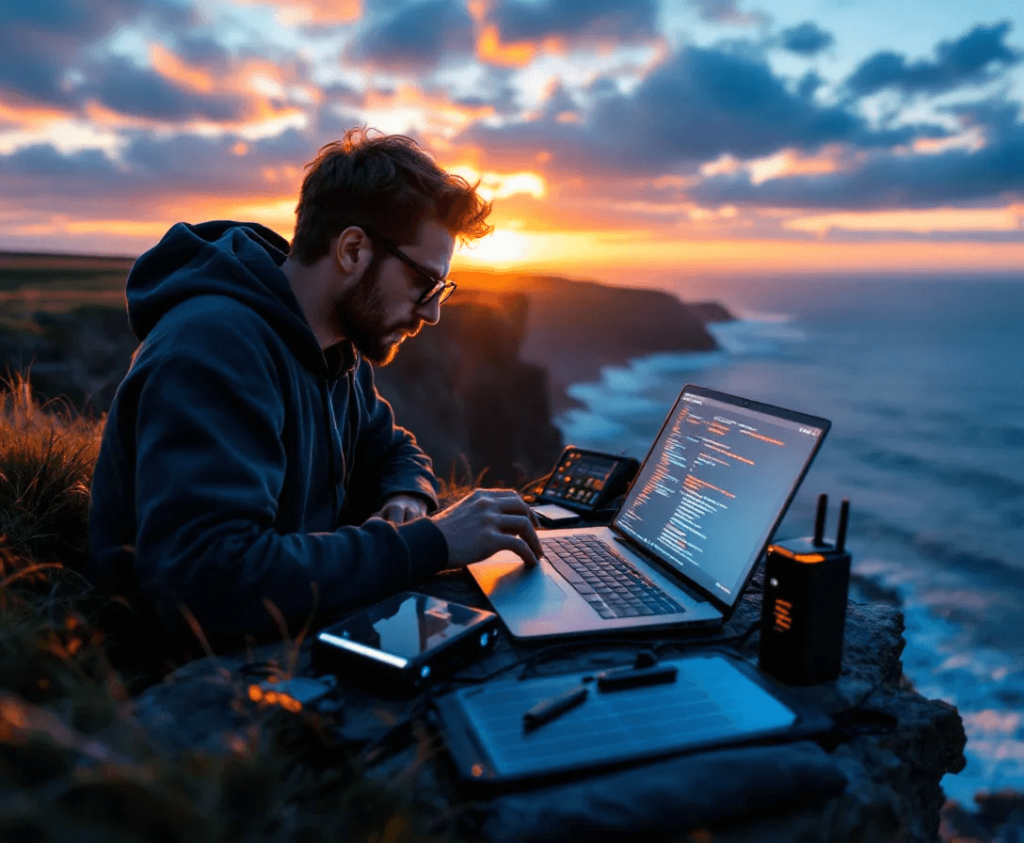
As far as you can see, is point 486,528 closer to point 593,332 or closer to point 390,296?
point 390,296

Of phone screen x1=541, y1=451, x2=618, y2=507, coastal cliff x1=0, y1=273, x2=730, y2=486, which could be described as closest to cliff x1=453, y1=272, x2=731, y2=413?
coastal cliff x1=0, y1=273, x2=730, y2=486

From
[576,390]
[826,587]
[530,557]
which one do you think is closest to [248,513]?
[530,557]

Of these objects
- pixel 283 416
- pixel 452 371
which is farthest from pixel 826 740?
pixel 452 371

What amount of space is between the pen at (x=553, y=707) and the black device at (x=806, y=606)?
45 cm

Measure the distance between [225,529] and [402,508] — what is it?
3.03 feet

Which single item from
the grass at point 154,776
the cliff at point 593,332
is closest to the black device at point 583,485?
the grass at point 154,776

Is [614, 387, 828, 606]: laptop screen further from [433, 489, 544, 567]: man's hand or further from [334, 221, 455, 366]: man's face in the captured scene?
[334, 221, 455, 366]: man's face

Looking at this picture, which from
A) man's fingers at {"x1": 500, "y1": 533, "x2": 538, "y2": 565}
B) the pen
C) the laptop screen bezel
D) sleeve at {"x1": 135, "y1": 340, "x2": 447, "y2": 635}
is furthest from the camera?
man's fingers at {"x1": 500, "y1": 533, "x2": 538, "y2": 565}

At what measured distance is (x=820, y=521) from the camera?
4.40 feet

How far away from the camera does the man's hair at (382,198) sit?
7.13 ft

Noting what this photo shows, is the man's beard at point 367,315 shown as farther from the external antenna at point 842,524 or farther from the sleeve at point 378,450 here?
the external antenna at point 842,524

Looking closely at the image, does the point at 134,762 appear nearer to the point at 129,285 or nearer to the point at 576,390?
the point at 129,285

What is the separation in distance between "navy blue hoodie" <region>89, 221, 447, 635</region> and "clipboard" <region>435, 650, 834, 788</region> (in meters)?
0.51

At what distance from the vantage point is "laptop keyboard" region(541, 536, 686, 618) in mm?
1711
